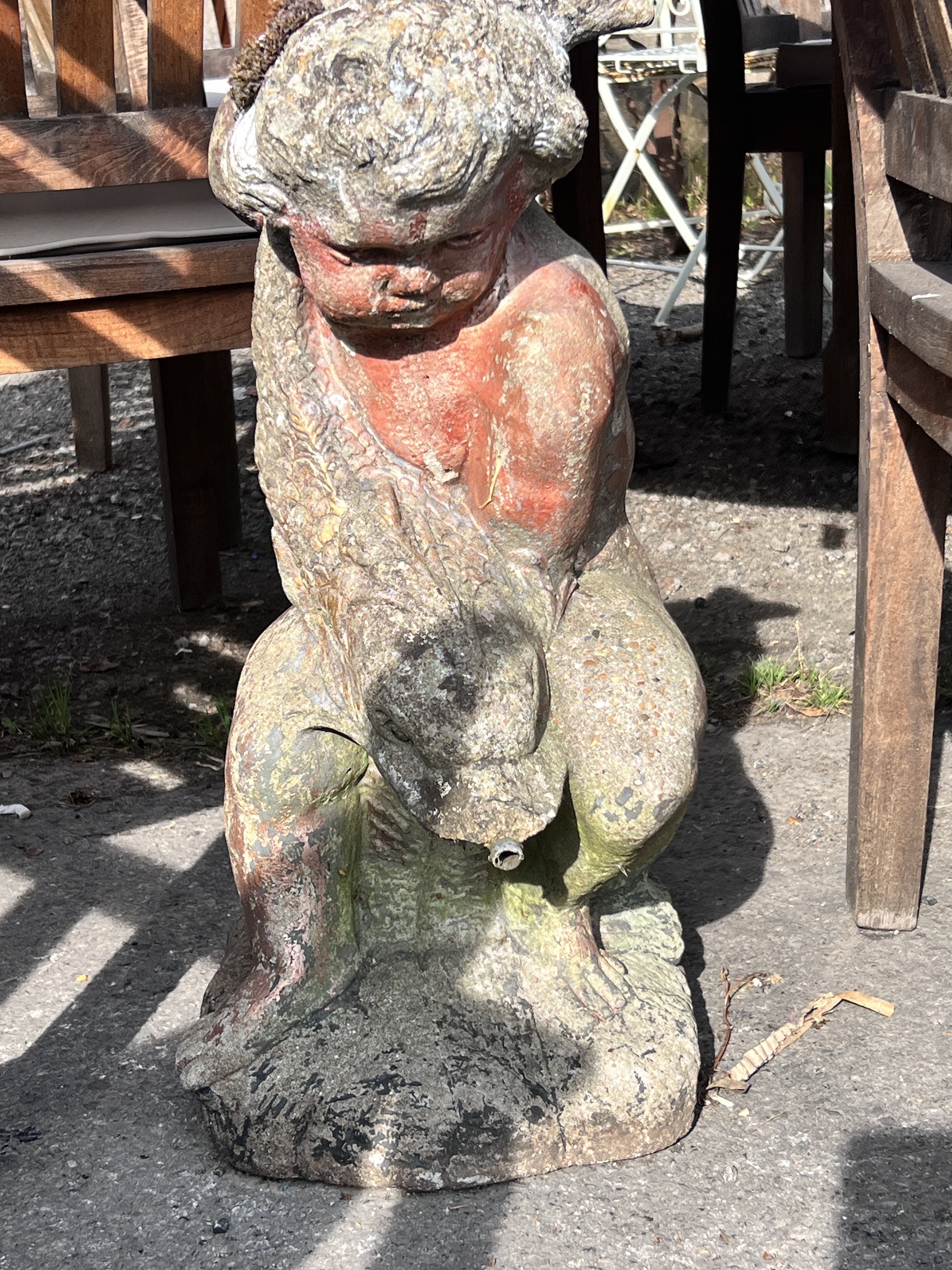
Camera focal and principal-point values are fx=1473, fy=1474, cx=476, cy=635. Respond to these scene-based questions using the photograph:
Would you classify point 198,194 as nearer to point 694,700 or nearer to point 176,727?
point 176,727

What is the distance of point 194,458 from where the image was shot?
3.97m

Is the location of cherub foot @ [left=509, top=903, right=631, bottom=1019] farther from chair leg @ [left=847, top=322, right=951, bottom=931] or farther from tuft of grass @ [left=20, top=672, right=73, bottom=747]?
tuft of grass @ [left=20, top=672, right=73, bottom=747]

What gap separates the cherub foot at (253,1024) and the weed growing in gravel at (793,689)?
1740mm

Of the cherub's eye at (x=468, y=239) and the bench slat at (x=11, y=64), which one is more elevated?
the bench slat at (x=11, y=64)

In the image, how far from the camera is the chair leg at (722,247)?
4891 mm

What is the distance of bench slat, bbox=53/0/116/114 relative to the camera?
2535 millimetres

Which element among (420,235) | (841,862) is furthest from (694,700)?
(841,862)

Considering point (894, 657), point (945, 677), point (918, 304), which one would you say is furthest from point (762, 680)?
point (918, 304)

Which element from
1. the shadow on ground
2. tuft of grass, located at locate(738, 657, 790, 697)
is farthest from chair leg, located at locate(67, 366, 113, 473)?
the shadow on ground

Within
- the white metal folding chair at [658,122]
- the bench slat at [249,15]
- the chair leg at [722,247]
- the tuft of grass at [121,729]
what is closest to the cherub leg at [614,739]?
the bench slat at [249,15]

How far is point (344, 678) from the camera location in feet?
6.40

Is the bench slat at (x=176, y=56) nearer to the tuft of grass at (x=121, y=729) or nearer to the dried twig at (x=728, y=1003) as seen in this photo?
the tuft of grass at (x=121, y=729)

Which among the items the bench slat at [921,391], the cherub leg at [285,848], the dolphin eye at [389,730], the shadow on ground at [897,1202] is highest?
the bench slat at [921,391]

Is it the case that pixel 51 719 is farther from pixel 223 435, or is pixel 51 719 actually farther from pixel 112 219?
pixel 112 219
